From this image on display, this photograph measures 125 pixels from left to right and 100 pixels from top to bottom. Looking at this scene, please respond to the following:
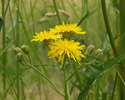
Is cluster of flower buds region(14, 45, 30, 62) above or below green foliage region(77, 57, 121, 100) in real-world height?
above

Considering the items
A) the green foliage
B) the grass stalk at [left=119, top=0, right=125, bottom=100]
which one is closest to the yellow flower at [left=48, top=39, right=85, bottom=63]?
the green foliage

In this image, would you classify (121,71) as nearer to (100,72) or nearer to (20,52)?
(100,72)

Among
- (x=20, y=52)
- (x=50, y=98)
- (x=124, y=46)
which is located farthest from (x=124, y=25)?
(x=50, y=98)

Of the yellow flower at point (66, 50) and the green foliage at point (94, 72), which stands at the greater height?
the yellow flower at point (66, 50)

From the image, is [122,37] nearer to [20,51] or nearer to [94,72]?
[94,72]

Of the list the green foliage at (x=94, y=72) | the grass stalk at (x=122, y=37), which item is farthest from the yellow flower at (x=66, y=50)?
the grass stalk at (x=122, y=37)

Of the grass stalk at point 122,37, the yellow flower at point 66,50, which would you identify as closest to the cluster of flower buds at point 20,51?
the yellow flower at point 66,50

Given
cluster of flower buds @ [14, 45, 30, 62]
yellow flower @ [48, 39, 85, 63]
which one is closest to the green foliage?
yellow flower @ [48, 39, 85, 63]

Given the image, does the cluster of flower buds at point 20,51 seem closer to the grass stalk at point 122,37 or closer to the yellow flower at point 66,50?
the yellow flower at point 66,50

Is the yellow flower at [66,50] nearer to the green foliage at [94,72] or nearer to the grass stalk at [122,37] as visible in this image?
the green foliage at [94,72]

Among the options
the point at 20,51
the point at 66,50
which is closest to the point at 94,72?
the point at 66,50

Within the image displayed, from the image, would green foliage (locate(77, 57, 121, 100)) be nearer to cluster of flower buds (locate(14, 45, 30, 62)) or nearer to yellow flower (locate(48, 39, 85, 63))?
yellow flower (locate(48, 39, 85, 63))
